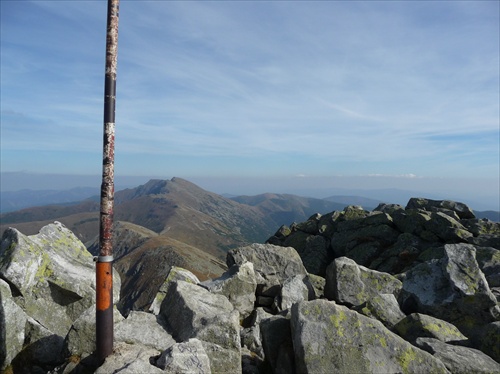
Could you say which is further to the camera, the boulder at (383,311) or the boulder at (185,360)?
the boulder at (383,311)

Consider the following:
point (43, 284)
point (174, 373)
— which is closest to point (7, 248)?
point (43, 284)

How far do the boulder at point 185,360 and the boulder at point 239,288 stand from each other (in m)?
9.55

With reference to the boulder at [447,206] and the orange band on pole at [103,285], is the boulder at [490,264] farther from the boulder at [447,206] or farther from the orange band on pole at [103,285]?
the orange band on pole at [103,285]

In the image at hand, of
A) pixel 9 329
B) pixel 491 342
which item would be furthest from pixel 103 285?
pixel 491 342

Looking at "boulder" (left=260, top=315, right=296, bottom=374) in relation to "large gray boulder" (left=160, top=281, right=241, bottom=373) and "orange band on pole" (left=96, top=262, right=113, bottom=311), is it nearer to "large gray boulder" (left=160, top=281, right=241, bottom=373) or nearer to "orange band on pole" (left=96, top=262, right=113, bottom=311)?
"large gray boulder" (left=160, top=281, right=241, bottom=373)

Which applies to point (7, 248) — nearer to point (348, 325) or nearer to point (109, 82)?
point (109, 82)

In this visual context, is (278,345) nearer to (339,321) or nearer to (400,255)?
(339,321)

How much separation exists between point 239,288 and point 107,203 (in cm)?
1255

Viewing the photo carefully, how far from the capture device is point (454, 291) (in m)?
17.3

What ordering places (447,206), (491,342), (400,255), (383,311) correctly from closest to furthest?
(491,342) → (383,311) → (400,255) → (447,206)

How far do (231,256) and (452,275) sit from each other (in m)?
17.0

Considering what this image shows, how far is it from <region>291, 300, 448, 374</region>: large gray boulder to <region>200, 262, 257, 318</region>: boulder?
962cm

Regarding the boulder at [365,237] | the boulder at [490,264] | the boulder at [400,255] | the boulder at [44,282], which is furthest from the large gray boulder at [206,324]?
the boulder at [365,237]

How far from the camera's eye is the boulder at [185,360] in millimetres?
10453
